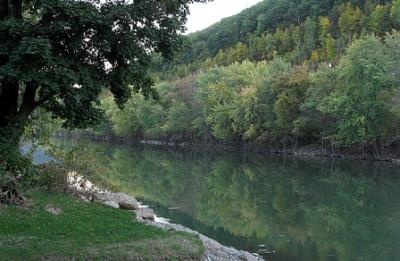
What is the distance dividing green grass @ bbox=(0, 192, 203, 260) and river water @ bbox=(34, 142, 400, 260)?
23.5 feet

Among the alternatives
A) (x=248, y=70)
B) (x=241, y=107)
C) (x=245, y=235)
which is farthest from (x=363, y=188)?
(x=248, y=70)

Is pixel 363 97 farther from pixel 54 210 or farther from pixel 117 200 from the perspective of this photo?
pixel 54 210

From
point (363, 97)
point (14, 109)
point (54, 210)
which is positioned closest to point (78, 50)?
point (14, 109)

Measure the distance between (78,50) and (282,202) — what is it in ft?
87.2

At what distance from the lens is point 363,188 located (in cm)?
4462

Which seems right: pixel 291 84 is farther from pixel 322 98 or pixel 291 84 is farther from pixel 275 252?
pixel 275 252

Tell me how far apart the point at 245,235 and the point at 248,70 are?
248ft

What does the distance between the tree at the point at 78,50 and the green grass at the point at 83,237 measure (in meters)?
2.94

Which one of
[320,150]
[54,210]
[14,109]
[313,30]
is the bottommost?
[320,150]

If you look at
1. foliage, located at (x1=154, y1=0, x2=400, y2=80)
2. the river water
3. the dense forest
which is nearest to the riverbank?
the dense forest

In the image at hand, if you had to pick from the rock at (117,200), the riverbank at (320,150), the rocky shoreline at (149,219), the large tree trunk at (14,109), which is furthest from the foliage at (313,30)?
the large tree trunk at (14,109)

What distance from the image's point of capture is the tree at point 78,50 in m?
13.5

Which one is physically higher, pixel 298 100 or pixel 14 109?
pixel 14 109

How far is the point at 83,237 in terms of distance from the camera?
51.7 ft
